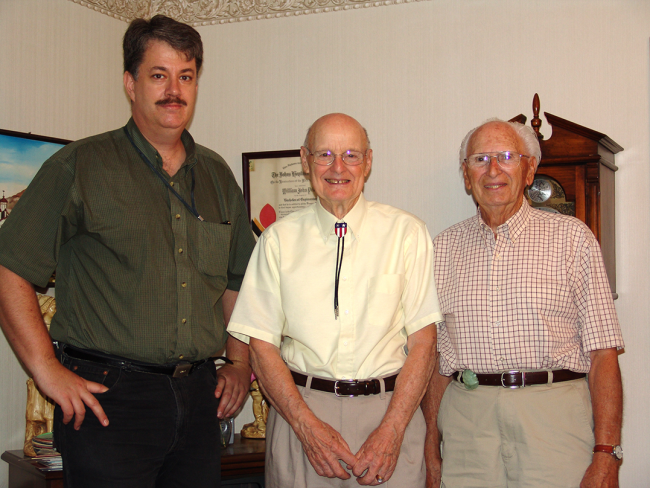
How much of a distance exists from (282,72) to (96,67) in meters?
1.03

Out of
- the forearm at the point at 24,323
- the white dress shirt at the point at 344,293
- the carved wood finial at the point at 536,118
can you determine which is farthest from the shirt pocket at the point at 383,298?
the carved wood finial at the point at 536,118

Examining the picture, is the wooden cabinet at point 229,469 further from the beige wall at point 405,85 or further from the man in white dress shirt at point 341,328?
the man in white dress shirt at point 341,328

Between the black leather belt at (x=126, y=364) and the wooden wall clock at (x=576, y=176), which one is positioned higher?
the wooden wall clock at (x=576, y=176)

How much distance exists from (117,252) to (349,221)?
2.44ft

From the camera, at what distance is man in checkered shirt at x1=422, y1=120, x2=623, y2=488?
6.45 feet

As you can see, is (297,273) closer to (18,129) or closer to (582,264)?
(582,264)

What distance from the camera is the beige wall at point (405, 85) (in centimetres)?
291

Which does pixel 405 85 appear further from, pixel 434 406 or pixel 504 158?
pixel 434 406

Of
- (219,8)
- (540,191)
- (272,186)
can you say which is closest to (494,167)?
(540,191)

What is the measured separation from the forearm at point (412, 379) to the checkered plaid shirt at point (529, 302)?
8.0 inches

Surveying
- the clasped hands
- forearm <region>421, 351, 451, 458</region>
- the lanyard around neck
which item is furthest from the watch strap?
the lanyard around neck

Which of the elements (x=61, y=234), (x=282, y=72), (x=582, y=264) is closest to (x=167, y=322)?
(x=61, y=234)

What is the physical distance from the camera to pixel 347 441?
1.87 meters

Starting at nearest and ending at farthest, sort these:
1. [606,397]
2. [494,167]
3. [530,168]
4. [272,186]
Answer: [606,397] → [494,167] → [530,168] → [272,186]
